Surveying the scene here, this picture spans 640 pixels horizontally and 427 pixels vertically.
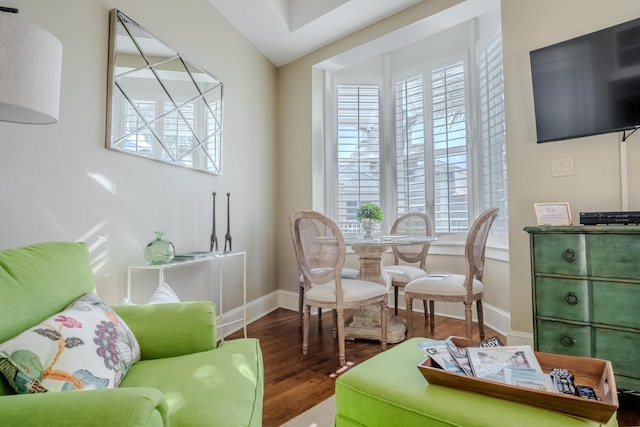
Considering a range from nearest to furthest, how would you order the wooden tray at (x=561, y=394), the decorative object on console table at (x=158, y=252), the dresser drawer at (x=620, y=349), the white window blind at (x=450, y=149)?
the wooden tray at (x=561, y=394) → the dresser drawer at (x=620, y=349) → the decorative object on console table at (x=158, y=252) → the white window blind at (x=450, y=149)

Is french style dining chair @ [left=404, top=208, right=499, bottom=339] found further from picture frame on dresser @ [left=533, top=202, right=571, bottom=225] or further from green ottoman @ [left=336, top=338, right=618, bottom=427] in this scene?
green ottoman @ [left=336, top=338, right=618, bottom=427]

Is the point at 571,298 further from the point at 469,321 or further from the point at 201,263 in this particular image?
the point at 201,263

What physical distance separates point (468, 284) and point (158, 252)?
208 centimetres

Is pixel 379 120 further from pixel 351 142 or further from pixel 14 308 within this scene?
pixel 14 308

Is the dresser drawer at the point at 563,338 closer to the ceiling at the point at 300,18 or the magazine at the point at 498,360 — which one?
the magazine at the point at 498,360

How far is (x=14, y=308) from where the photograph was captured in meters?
0.93

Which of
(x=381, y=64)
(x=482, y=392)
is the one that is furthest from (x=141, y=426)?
(x=381, y=64)

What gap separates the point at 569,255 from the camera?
1.64 meters

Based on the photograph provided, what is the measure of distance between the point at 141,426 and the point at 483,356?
965 millimetres

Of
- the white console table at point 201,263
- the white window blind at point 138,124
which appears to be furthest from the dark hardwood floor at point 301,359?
the white window blind at point 138,124

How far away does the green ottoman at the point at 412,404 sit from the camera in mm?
792

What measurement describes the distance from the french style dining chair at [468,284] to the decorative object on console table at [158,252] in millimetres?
1693

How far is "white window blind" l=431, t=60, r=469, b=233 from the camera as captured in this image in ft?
10.8

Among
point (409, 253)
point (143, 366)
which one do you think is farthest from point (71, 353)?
point (409, 253)
